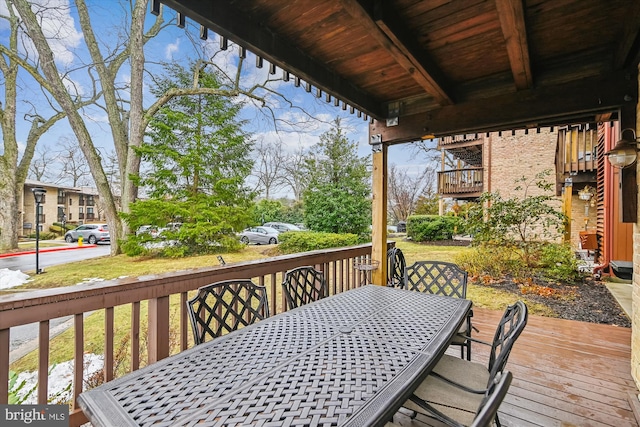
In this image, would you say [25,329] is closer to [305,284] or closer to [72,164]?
[305,284]

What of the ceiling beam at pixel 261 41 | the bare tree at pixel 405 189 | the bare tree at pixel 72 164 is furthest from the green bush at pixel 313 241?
the bare tree at pixel 405 189

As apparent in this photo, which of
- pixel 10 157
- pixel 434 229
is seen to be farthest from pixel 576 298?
pixel 10 157

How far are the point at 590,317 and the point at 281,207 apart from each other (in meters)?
14.2

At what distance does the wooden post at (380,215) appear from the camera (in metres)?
3.71

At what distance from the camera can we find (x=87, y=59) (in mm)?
10414

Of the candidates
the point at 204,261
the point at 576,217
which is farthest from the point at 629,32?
the point at 576,217

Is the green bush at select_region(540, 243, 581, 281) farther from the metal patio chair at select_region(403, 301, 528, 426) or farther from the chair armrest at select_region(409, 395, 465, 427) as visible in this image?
the chair armrest at select_region(409, 395, 465, 427)

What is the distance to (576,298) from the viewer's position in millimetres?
4523

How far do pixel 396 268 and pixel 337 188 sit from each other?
6.45m

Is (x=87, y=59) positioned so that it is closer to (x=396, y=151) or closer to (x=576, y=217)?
(x=396, y=151)

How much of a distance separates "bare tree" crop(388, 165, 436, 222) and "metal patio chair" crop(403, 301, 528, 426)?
18.7 m

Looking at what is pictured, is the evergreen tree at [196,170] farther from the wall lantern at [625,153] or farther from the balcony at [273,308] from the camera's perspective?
the wall lantern at [625,153]

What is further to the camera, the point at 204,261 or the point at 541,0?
the point at 204,261

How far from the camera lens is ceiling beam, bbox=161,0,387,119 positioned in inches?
61.1
